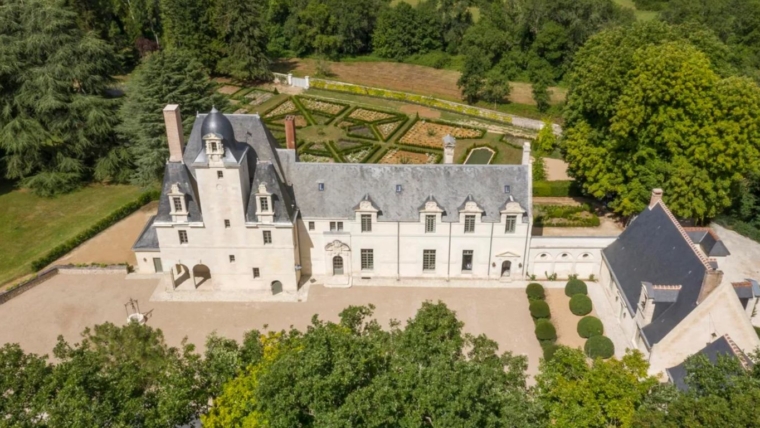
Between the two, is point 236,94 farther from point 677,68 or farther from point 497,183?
point 677,68

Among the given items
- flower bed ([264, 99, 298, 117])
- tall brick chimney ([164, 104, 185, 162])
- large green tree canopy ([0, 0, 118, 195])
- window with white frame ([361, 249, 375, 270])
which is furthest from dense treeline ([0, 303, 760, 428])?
flower bed ([264, 99, 298, 117])

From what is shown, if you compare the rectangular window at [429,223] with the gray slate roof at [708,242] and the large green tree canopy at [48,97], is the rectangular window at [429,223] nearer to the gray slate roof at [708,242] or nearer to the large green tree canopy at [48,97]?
the gray slate roof at [708,242]

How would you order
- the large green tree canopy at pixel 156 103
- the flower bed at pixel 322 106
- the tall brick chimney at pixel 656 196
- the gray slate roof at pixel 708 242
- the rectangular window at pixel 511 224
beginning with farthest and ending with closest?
the flower bed at pixel 322 106
the large green tree canopy at pixel 156 103
the rectangular window at pixel 511 224
the tall brick chimney at pixel 656 196
the gray slate roof at pixel 708 242

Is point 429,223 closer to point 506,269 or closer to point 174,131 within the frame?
point 506,269

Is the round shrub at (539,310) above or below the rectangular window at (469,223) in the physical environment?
below

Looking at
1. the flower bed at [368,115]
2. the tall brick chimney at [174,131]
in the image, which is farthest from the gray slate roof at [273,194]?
the flower bed at [368,115]
